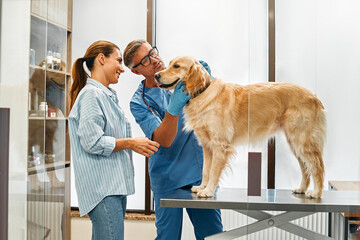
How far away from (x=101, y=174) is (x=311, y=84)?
2.79ft

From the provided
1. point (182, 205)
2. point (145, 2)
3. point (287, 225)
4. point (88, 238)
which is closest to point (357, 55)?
point (287, 225)

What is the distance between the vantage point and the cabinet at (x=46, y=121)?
954 millimetres

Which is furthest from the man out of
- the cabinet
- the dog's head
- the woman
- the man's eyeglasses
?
the cabinet

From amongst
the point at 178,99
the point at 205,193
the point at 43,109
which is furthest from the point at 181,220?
the point at 43,109

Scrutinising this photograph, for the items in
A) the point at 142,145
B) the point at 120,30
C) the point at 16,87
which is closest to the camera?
the point at 16,87

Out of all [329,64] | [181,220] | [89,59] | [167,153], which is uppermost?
[89,59]

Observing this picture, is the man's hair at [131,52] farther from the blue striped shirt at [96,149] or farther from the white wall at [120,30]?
the white wall at [120,30]

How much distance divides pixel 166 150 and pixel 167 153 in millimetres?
15

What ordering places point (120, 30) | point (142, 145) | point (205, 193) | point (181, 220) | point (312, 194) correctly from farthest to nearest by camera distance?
1. point (120, 30)
2. point (181, 220)
3. point (142, 145)
4. point (205, 193)
5. point (312, 194)

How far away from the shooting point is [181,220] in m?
1.84

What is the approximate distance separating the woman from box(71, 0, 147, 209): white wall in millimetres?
1202

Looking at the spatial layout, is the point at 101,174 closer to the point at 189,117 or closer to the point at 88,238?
the point at 189,117

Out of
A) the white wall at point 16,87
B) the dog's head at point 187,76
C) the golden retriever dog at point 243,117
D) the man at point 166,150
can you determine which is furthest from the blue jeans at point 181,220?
the white wall at point 16,87

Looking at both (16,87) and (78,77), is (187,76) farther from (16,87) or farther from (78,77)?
(16,87)
